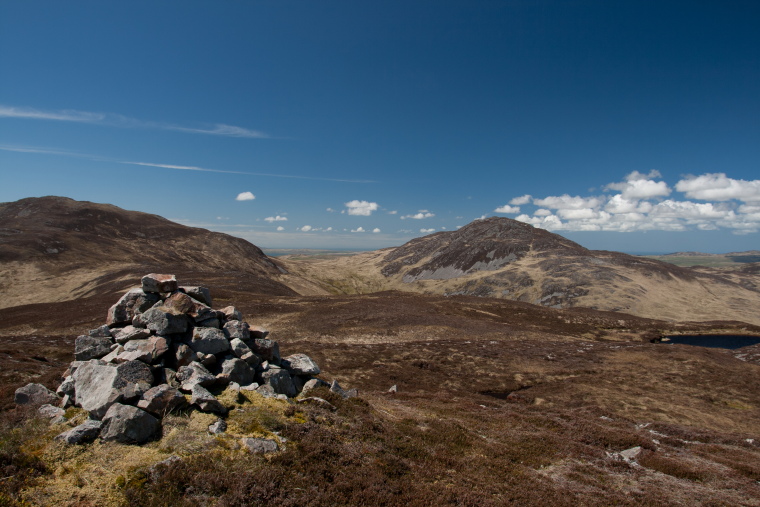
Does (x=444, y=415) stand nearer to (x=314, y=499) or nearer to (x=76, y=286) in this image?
(x=314, y=499)

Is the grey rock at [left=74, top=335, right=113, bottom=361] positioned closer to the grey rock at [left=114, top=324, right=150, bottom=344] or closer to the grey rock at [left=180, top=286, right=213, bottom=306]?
the grey rock at [left=114, top=324, right=150, bottom=344]

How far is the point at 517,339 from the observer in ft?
170

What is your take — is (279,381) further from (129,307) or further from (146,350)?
(129,307)

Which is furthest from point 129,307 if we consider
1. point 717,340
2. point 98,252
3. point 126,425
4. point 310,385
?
point 98,252

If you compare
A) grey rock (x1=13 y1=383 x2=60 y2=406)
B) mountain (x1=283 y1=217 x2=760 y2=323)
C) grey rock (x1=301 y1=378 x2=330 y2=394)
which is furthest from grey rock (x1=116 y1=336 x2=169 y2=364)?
mountain (x1=283 y1=217 x2=760 y2=323)

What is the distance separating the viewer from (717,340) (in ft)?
265

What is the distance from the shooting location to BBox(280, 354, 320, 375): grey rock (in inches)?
717

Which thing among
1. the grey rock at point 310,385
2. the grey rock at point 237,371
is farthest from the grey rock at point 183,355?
the grey rock at point 310,385

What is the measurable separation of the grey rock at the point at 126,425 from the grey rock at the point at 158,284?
23.9 ft

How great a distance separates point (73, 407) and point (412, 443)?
43.1ft

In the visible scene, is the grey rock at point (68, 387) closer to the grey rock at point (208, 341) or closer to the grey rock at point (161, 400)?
the grey rock at point (161, 400)

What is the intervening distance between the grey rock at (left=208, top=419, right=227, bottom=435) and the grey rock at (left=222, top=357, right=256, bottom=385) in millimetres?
3076

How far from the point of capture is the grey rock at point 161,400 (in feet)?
36.8

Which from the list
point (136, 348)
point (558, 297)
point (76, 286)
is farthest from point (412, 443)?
point (558, 297)
